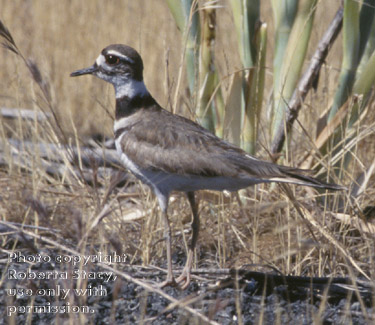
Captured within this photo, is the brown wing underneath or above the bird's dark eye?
underneath

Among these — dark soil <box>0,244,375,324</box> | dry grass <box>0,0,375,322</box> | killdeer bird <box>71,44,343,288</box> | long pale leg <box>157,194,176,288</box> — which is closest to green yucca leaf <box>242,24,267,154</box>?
dry grass <box>0,0,375,322</box>

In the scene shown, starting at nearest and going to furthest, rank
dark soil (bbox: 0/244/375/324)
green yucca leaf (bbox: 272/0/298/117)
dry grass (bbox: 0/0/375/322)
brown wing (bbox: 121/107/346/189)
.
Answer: dark soil (bbox: 0/244/375/324), brown wing (bbox: 121/107/346/189), dry grass (bbox: 0/0/375/322), green yucca leaf (bbox: 272/0/298/117)

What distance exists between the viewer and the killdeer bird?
11.7 ft

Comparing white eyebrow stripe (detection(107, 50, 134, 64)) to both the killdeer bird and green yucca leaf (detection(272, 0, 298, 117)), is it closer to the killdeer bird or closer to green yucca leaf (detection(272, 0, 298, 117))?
the killdeer bird

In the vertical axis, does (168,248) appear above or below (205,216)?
below

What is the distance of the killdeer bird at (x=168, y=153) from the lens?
356cm

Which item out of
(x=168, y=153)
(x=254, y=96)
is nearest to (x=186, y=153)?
(x=168, y=153)

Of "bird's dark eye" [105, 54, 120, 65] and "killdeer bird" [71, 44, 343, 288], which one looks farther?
"bird's dark eye" [105, 54, 120, 65]

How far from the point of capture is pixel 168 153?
3.75 m

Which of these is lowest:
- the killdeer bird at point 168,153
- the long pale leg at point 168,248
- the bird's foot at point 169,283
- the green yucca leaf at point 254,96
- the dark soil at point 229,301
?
the dark soil at point 229,301

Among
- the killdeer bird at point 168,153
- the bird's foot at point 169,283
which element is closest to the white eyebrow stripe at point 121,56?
the killdeer bird at point 168,153

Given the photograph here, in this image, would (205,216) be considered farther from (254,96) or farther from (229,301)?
(229,301)

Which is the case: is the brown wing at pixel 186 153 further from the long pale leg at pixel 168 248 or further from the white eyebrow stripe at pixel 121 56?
the white eyebrow stripe at pixel 121 56

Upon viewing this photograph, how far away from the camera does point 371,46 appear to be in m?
4.67
